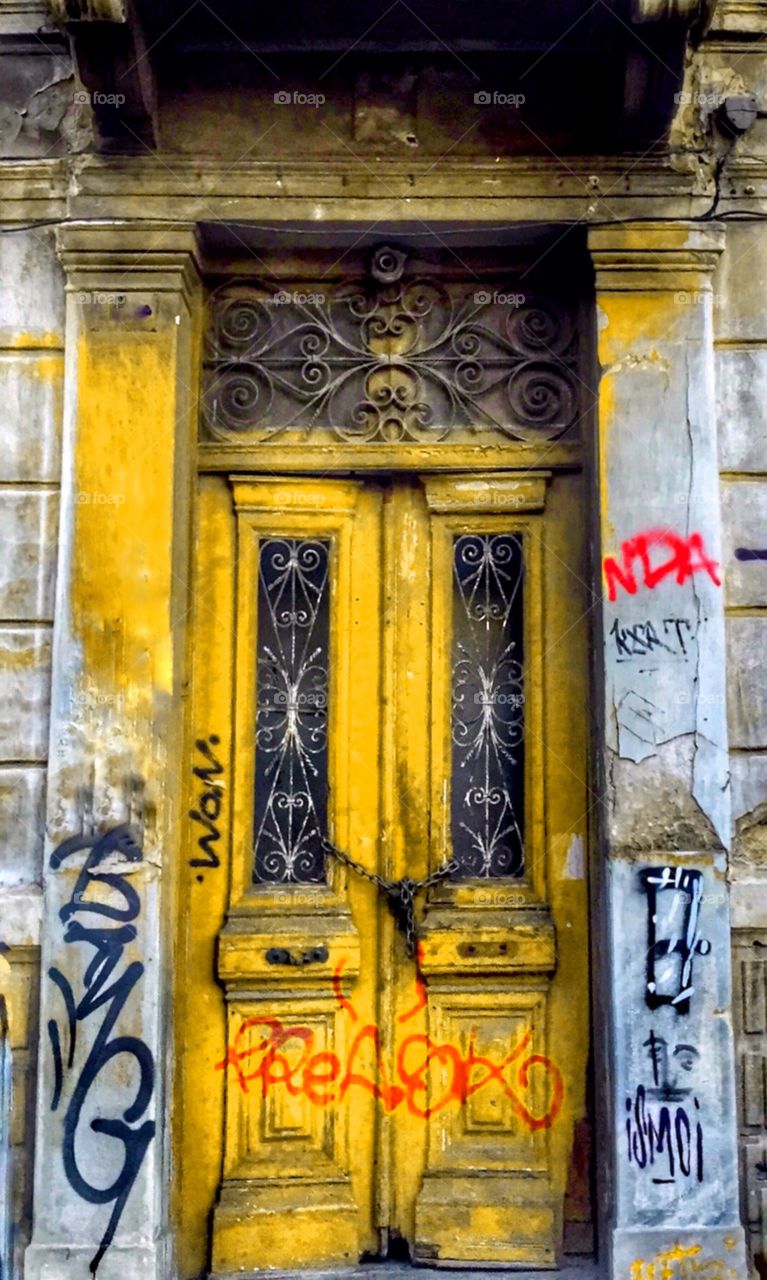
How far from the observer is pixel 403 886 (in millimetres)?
4844

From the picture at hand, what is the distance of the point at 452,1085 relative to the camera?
15.8ft

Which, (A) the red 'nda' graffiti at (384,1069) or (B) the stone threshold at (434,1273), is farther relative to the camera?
(A) the red 'nda' graffiti at (384,1069)

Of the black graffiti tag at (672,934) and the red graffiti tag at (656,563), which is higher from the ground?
the red graffiti tag at (656,563)

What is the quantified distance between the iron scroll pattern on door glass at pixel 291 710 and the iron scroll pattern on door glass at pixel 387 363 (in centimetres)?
55

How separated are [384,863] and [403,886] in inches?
5.0

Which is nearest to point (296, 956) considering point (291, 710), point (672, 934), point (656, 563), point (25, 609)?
point (291, 710)

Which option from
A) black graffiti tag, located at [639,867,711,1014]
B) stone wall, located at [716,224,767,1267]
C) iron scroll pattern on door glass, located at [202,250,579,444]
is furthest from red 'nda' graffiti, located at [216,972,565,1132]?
iron scroll pattern on door glass, located at [202,250,579,444]

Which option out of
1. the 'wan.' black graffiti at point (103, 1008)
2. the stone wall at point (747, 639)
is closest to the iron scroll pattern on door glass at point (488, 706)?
the stone wall at point (747, 639)

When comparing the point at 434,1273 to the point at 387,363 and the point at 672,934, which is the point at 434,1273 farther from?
the point at 387,363

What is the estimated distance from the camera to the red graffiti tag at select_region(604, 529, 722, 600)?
15.4 ft

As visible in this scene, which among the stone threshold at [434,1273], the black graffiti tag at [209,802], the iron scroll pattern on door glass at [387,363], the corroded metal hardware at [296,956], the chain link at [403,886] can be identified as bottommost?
the stone threshold at [434,1273]

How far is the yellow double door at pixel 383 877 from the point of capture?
15.5 ft

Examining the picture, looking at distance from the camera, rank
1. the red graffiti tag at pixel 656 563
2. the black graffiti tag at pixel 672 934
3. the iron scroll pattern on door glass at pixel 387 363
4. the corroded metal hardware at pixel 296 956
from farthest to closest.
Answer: the iron scroll pattern on door glass at pixel 387 363
the corroded metal hardware at pixel 296 956
the red graffiti tag at pixel 656 563
the black graffiti tag at pixel 672 934

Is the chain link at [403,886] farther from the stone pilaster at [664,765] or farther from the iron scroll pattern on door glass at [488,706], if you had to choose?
the stone pilaster at [664,765]
